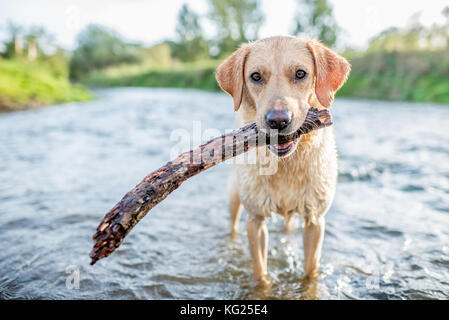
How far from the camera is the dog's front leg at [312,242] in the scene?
346 cm

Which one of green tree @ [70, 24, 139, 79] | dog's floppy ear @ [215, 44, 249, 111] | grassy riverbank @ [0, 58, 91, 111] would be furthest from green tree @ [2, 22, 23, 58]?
dog's floppy ear @ [215, 44, 249, 111]

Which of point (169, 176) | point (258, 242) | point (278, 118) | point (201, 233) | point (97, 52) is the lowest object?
point (201, 233)

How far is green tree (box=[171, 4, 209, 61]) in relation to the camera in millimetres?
54969

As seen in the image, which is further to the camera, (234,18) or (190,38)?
(190,38)

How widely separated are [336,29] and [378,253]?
34.5 m

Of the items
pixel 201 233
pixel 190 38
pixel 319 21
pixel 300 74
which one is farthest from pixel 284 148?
pixel 190 38

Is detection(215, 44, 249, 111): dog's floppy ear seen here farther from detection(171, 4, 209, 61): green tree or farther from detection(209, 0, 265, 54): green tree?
detection(171, 4, 209, 61): green tree

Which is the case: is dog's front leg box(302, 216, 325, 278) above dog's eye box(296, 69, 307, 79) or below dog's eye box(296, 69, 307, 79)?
below

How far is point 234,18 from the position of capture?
4600 cm

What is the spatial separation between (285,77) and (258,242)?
5.41 ft

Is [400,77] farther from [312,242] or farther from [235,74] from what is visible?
[235,74]

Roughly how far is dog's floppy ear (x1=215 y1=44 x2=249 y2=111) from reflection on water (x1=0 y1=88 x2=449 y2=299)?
1.95m

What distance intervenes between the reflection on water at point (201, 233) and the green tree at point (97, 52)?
176 feet

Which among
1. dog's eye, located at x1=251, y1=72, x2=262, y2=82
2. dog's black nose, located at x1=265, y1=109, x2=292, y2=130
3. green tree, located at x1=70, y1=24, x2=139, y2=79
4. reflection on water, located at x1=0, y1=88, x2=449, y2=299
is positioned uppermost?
green tree, located at x1=70, y1=24, x2=139, y2=79
